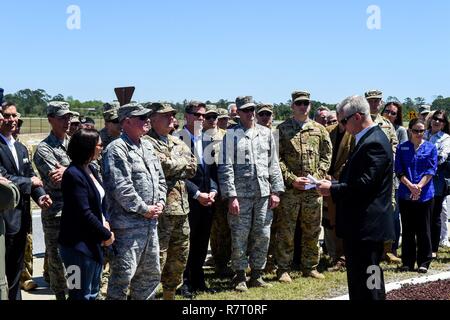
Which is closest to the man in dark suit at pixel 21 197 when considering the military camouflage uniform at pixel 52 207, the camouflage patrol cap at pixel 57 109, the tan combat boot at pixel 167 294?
the military camouflage uniform at pixel 52 207

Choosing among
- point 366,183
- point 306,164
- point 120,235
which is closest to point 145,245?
point 120,235

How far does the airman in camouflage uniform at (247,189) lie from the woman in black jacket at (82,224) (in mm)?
2622

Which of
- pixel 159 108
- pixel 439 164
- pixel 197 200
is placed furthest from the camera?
pixel 439 164

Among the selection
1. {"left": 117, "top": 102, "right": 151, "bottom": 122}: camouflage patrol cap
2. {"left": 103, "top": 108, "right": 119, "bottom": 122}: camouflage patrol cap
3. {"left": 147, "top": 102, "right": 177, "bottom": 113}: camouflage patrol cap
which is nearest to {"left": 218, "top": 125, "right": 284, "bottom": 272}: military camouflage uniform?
{"left": 147, "top": 102, "right": 177, "bottom": 113}: camouflage patrol cap

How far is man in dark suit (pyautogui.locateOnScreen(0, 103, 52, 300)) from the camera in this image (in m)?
6.49

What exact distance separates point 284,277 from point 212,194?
157cm

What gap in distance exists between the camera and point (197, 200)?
26.0 feet

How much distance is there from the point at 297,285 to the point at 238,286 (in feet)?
2.53

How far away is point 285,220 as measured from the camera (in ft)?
28.1

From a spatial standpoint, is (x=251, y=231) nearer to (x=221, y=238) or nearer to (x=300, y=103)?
(x=221, y=238)

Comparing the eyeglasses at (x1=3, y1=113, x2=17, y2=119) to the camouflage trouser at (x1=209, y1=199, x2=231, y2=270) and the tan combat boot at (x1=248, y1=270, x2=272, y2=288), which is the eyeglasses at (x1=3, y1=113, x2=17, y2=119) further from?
the tan combat boot at (x1=248, y1=270, x2=272, y2=288)

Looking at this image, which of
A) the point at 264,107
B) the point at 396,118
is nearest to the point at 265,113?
the point at 264,107

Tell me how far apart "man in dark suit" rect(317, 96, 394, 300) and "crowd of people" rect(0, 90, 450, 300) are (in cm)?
1
